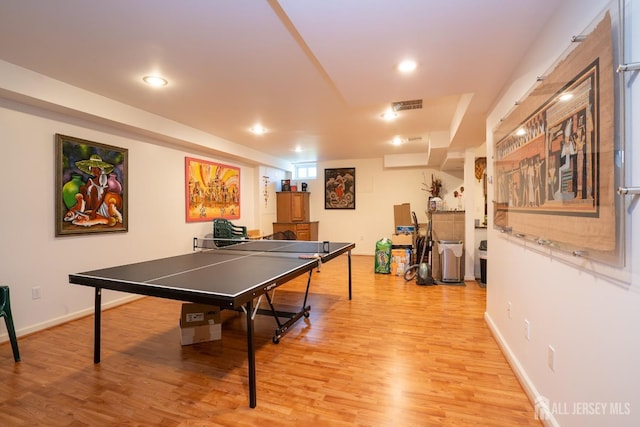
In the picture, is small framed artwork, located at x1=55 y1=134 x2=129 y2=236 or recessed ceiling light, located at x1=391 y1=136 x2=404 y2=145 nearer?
small framed artwork, located at x1=55 y1=134 x2=129 y2=236

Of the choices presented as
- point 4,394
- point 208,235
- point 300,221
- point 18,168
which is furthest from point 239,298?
point 300,221

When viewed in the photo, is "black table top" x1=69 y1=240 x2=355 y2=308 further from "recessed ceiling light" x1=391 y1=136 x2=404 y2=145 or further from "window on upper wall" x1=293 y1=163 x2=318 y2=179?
"window on upper wall" x1=293 y1=163 x2=318 y2=179

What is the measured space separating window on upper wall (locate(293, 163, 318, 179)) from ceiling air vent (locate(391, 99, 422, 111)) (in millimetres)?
4650

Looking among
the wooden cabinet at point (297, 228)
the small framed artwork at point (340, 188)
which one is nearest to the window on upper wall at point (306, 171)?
the small framed artwork at point (340, 188)

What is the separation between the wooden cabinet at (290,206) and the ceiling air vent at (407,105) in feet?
14.1

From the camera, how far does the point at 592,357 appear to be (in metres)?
1.22

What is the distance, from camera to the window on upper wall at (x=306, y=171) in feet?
27.4

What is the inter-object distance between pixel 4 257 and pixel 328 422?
336 cm

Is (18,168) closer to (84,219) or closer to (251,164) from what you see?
(84,219)

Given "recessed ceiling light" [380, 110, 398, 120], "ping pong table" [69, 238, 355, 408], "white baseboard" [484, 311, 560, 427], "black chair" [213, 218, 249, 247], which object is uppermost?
"recessed ceiling light" [380, 110, 398, 120]

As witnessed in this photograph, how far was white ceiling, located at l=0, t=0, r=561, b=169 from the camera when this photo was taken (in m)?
1.67

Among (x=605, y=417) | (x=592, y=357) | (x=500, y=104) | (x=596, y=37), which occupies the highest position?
(x=500, y=104)

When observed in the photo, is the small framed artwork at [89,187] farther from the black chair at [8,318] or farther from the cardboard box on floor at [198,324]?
the cardboard box on floor at [198,324]

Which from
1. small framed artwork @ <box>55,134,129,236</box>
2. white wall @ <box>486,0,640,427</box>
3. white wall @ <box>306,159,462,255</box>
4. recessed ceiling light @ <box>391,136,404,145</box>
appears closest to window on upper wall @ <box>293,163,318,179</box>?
white wall @ <box>306,159,462,255</box>
